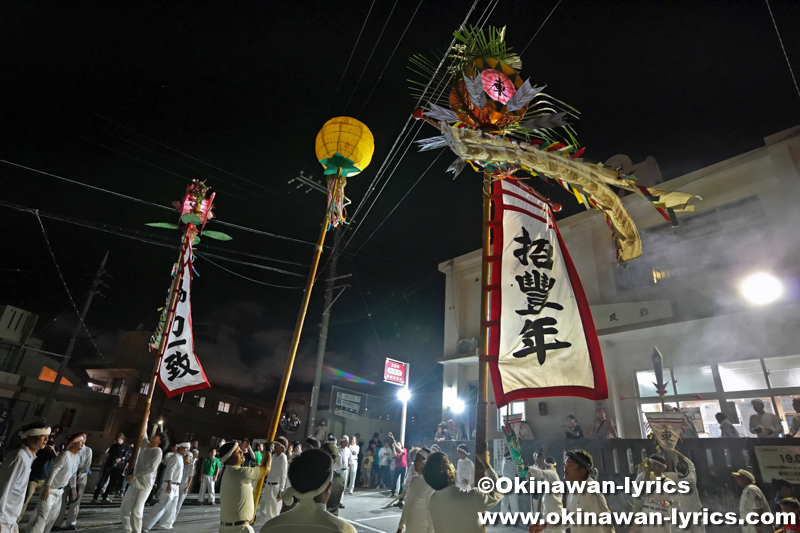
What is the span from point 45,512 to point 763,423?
1549cm

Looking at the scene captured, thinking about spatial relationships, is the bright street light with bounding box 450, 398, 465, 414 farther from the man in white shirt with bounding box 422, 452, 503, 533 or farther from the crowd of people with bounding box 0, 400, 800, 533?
the man in white shirt with bounding box 422, 452, 503, 533

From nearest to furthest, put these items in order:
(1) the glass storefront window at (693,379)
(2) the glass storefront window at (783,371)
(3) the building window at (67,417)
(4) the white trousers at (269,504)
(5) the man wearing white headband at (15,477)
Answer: (5) the man wearing white headband at (15,477), (4) the white trousers at (269,504), (2) the glass storefront window at (783,371), (1) the glass storefront window at (693,379), (3) the building window at (67,417)

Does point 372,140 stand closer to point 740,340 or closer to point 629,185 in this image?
point 629,185

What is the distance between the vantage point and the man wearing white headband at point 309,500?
8.94 feet

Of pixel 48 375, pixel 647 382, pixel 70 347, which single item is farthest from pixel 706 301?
pixel 48 375

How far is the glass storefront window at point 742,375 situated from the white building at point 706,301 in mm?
24

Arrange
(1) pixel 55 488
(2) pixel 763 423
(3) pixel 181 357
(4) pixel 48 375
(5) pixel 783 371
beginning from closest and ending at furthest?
(1) pixel 55 488 → (2) pixel 763 423 → (3) pixel 181 357 → (5) pixel 783 371 → (4) pixel 48 375

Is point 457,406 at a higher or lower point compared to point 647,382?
lower

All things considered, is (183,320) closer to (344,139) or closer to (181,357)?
(181,357)

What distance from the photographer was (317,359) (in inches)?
574

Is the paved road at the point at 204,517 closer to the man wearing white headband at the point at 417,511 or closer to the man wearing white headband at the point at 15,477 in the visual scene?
the man wearing white headband at the point at 15,477

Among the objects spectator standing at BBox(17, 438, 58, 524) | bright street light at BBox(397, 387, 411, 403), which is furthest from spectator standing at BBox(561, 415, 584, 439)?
spectator standing at BBox(17, 438, 58, 524)

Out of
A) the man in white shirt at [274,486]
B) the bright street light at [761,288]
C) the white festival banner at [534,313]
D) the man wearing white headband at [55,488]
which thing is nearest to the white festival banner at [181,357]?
the man wearing white headband at [55,488]

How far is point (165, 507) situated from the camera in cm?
855
